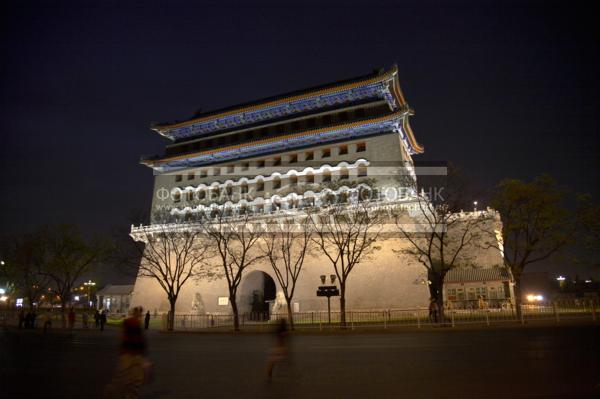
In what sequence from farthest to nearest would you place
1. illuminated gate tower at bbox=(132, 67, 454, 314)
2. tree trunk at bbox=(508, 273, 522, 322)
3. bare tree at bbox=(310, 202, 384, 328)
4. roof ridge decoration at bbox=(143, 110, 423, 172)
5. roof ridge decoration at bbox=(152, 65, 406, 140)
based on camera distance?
1. roof ridge decoration at bbox=(152, 65, 406, 140)
2. roof ridge decoration at bbox=(143, 110, 423, 172)
3. illuminated gate tower at bbox=(132, 67, 454, 314)
4. bare tree at bbox=(310, 202, 384, 328)
5. tree trunk at bbox=(508, 273, 522, 322)

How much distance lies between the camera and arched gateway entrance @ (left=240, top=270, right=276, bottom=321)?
122 ft

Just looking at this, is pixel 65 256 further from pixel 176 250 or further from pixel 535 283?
pixel 535 283

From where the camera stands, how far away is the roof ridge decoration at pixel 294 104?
125 ft

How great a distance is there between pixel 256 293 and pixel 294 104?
1871 centimetres

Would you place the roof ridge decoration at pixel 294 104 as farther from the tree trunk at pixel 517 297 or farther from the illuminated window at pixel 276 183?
the tree trunk at pixel 517 297

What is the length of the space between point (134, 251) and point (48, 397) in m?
27.2

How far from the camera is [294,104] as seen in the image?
41656 millimetres

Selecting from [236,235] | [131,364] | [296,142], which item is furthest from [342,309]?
[296,142]

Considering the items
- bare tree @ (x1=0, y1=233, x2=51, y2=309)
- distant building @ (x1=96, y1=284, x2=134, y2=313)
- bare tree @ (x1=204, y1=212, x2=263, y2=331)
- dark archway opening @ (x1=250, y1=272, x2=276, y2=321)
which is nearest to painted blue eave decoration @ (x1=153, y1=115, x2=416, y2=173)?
bare tree @ (x1=204, y1=212, x2=263, y2=331)

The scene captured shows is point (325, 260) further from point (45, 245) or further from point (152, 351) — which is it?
point (45, 245)

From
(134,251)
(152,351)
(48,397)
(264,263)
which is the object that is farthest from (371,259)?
(48,397)

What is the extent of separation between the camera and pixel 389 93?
38.4m

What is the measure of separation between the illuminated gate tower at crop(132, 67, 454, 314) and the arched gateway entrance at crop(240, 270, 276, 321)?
96 mm

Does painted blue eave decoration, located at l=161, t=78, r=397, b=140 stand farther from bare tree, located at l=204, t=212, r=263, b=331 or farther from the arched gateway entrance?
the arched gateway entrance
